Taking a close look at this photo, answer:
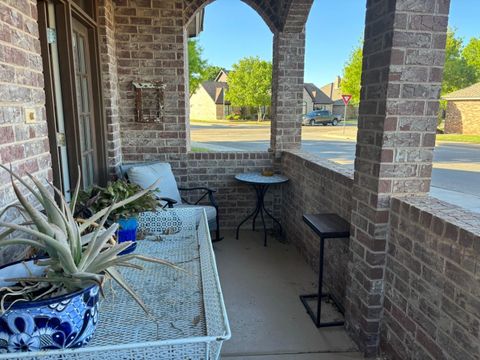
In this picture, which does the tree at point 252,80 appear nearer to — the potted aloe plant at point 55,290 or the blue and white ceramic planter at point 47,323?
the potted aloe plant at point 55,290

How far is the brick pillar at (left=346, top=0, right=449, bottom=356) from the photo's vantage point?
1787mm

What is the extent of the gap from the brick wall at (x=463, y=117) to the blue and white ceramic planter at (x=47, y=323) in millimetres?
20128

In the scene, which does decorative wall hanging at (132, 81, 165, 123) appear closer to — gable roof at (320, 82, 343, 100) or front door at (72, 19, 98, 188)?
front door at (72, 19, 98, 188)

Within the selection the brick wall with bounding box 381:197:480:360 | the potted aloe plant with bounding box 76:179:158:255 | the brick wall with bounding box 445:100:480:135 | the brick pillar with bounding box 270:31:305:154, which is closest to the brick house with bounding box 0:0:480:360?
the brick wall with bounding box 381:197:480:360

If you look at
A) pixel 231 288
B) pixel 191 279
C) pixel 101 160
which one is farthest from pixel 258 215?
pixel 191 279

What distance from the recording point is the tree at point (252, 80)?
29.0 metres

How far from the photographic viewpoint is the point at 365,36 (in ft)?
6.64

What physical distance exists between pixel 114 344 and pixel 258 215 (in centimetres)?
349

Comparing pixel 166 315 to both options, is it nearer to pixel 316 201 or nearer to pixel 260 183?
pixel 316 201

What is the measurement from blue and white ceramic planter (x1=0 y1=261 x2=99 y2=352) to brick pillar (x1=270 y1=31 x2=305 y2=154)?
3.49m

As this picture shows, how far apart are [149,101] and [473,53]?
1957cm

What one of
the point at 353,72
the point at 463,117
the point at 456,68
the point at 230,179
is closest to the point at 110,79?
the point at 230,179

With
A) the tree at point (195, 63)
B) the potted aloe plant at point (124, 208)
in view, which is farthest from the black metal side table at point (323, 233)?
the tree at point (195, 63)

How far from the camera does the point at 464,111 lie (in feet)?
57.7
